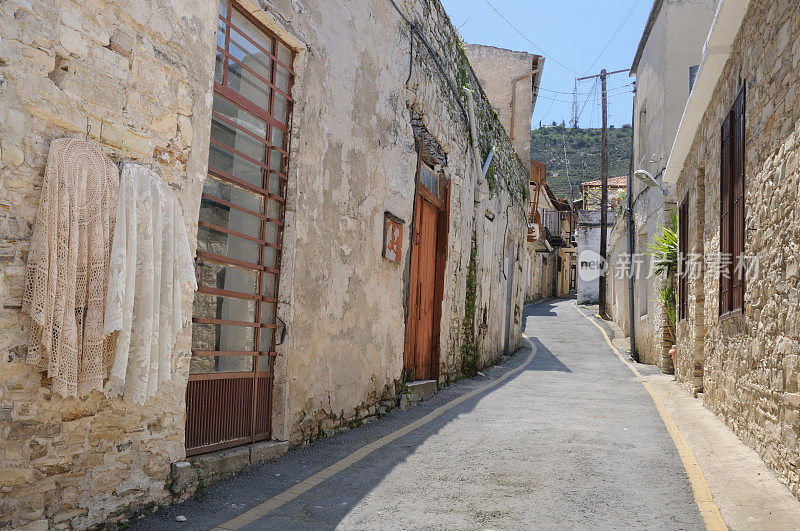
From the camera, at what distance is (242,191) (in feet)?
17.1

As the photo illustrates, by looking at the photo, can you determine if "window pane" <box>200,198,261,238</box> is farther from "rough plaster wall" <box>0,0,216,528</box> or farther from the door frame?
the door frame

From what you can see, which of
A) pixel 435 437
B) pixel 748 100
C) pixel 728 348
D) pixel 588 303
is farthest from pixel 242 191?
pixel 588 303

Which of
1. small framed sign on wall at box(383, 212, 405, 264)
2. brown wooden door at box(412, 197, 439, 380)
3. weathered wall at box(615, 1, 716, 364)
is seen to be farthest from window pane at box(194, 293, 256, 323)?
weathered wall at box(615, 1, 716, 364)

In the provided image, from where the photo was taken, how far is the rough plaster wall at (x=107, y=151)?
10.3 ft

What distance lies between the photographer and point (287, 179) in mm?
5668

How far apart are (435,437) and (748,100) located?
4283 mm

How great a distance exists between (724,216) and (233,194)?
5499mm

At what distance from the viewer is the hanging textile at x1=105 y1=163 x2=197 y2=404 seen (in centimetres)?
359

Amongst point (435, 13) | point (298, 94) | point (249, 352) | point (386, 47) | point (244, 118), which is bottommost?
point (249, 352)

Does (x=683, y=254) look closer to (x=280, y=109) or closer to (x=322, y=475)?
(x=280, y=109)

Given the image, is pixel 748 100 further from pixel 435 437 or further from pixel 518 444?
pixel 435 437

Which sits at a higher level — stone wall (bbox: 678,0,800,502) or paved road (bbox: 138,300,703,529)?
stone wall (bbox: 678,0,800,502)

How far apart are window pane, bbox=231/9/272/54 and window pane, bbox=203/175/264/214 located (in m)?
1.23

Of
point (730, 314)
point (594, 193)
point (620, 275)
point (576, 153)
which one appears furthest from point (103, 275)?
point (576, 153)
